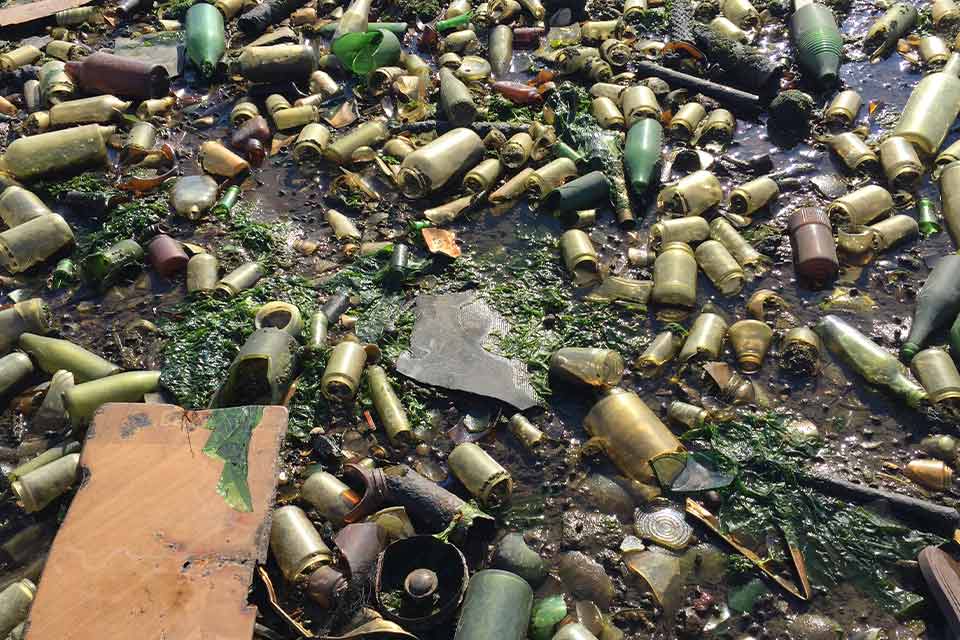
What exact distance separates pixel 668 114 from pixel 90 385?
14.1 ft

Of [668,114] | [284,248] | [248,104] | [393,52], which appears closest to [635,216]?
[668,114]

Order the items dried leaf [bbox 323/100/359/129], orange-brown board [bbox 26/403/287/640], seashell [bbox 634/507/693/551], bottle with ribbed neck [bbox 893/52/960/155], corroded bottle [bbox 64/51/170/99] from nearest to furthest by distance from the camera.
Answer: orange-brown board [bbox 26/403/287/640] < seashell [bbox 634/507/693/551] < bottle with ribbed neck [bbox 893/52/960/155] < dried leaf [bbox 323/100/359/129] < corroded bottle [bbox 64/51/170/99]

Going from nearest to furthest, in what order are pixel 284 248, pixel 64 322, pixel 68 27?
pixel 64 322 → pixel 284 248 → pixel 68 27

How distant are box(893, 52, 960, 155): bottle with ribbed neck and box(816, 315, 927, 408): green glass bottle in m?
1.88

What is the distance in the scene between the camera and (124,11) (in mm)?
7055

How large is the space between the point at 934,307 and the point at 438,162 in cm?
306

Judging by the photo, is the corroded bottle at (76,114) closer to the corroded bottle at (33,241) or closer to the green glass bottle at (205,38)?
the green glass bottle at (205,38)

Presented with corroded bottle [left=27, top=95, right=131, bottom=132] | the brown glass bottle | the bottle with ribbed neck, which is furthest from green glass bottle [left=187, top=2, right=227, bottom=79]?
the bottle with ribbed neck

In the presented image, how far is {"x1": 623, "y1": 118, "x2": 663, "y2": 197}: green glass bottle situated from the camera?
4891 mm

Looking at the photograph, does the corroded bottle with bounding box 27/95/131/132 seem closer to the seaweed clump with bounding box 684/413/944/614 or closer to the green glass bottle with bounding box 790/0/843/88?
the seaweed clump with bounding box 684/413/944/614

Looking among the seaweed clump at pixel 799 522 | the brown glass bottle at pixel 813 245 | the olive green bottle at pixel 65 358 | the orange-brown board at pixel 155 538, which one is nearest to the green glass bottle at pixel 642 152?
the brown glass bottle at pixel 813 245

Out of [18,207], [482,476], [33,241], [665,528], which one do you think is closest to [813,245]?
[665,528]

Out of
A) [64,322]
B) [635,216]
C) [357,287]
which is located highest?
[635,216]

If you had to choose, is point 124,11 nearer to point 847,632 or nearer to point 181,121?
point 181,121
